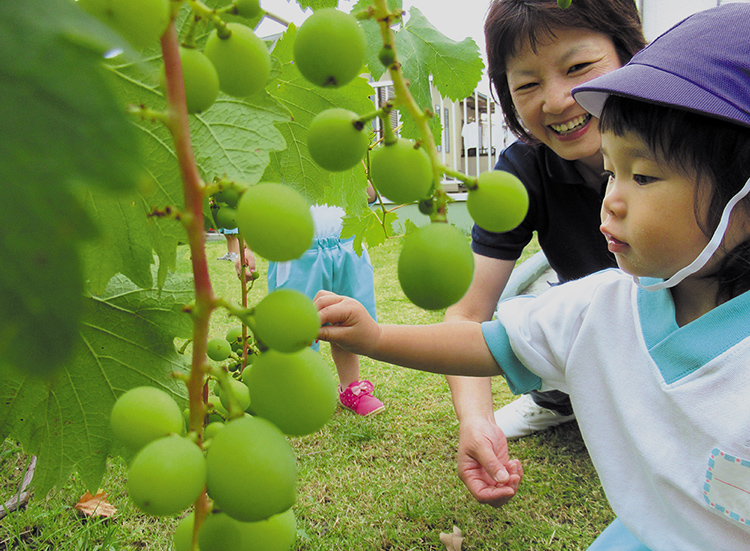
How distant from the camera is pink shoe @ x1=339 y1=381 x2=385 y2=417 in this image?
214 centimetres

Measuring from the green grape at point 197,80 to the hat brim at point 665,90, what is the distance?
28.4 inches

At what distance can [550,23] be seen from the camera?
1.27 metres

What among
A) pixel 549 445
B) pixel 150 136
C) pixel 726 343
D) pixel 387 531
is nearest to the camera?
pixel 150 136

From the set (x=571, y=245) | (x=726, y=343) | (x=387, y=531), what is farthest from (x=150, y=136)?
(x=571, y=245)

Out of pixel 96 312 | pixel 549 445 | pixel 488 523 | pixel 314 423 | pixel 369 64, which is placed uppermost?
pixel 369 64

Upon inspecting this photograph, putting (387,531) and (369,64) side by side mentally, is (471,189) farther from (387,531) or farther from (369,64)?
(387,531)

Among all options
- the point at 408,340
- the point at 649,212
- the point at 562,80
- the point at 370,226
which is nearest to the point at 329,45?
the point at 370,226

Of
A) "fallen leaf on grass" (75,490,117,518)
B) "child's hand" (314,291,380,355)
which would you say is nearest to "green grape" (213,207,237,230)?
"child's hand" (314,291,380,355)

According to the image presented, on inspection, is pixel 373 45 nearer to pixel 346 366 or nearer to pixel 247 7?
pixel 247 7

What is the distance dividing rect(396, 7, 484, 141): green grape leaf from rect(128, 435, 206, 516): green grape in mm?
476

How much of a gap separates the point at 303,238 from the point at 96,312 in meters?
0.40

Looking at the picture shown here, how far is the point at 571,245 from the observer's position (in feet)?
5.24

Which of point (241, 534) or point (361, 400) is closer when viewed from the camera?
point (241, 534)

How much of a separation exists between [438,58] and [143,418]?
553 mm
